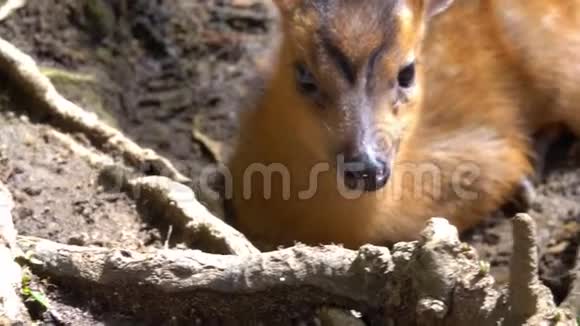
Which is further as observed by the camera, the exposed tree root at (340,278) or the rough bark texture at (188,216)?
the rough bark texture at (188,216)

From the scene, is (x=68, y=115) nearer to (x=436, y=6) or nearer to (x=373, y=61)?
(x=373, y=61)

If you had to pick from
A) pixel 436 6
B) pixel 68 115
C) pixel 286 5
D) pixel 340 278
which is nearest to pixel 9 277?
pixel 340 278

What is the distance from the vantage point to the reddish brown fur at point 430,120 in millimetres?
3627

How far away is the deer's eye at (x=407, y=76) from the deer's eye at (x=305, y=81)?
0.29 metres

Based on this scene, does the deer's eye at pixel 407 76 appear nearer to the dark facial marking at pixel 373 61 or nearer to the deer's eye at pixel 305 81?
the dark facial marking at pixel 373 61

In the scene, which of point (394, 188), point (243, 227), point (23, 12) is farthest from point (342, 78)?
point (23, 12)

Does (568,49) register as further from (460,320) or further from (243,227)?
(460,320)

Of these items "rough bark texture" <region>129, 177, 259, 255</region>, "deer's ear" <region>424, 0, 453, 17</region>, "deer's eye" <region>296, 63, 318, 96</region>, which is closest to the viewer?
"rough bark texture" <region>129, 177, 259, 255</region>

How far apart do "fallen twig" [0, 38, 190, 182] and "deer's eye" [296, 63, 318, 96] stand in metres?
0.54

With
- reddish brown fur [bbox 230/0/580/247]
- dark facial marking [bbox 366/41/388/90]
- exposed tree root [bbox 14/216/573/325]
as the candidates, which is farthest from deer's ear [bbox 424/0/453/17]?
exposed tree root [bbox 14/216/573/325]

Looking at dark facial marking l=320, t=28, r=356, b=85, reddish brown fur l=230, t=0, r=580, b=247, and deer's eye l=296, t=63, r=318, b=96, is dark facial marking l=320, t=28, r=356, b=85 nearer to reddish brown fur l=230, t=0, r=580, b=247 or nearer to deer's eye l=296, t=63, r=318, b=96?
reddish brown fur l=230, t=0, r=580, b=247

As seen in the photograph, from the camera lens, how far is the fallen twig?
12.2 ft

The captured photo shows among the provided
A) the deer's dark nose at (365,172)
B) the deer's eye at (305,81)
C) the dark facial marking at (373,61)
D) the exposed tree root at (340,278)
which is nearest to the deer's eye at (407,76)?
the dark facial marking at (373,61)

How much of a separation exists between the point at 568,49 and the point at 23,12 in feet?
7.35
